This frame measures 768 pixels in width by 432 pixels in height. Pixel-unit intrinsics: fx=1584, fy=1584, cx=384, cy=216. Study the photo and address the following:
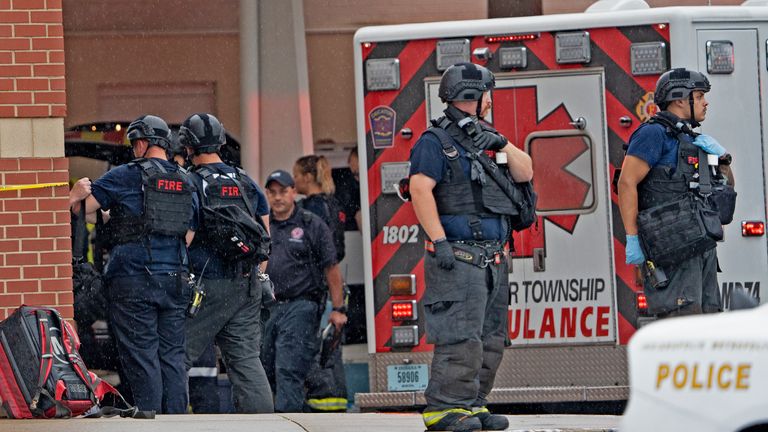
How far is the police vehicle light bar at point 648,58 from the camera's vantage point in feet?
30.0

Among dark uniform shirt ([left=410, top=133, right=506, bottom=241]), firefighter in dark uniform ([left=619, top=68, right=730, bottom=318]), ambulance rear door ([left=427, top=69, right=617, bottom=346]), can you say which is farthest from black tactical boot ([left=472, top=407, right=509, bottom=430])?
ambulance rear door ([left=427, top=69, right=617, bottom=346])

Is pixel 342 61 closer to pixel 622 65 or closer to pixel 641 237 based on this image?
pixel 622 65

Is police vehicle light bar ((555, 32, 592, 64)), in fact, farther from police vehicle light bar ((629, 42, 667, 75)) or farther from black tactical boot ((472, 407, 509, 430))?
black tactical boot ((472, 407, 509, 430))

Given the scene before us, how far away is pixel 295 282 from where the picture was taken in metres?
10.6

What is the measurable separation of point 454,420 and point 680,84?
219 centimetres

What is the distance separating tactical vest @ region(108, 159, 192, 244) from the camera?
8.50 m

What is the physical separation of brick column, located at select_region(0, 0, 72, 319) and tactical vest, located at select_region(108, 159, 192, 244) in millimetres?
310

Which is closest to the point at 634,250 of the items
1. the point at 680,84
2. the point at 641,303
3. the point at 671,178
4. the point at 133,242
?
the point at 671,178

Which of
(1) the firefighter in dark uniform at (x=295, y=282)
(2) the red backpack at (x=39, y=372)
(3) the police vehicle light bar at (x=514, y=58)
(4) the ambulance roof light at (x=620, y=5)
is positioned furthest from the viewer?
(1) the firefighter in dark uniform at (x=295, y=282)

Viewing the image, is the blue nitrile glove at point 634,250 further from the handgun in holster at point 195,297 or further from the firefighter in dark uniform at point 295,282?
the firefighter in dark uniform at point 295,282

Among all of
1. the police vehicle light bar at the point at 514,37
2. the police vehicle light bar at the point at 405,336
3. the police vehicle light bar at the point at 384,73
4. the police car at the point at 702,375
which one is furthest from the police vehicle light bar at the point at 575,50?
the police car at the point at 702,375

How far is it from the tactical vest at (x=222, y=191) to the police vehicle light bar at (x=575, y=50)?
2.01 metres

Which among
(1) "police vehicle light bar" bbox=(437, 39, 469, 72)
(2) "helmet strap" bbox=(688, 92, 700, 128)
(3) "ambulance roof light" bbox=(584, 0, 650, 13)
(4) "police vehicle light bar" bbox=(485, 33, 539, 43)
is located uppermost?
(3) "ambulance roof light" bbox=(584, 0, 650, 13)

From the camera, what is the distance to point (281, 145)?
48.5 ft
